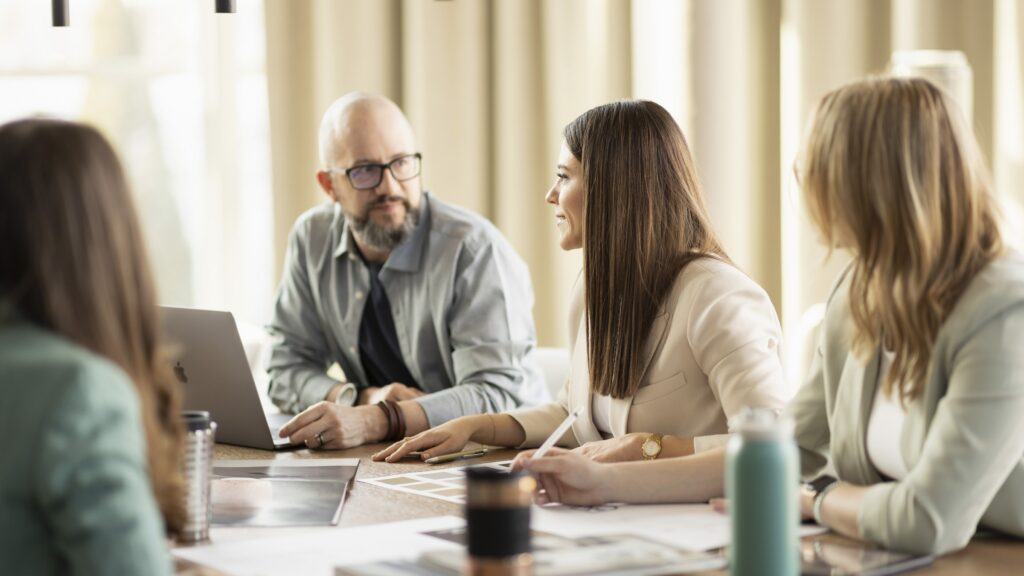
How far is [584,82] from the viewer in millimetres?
4078

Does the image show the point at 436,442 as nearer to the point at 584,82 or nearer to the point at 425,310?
the point at 425,310

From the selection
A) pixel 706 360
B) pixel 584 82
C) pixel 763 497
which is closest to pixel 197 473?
pixel 763 497

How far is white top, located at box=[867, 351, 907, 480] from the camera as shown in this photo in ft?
4.78

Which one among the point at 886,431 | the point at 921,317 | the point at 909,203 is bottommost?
the point at 886,431

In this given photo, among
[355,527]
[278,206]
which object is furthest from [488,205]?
[355,527]

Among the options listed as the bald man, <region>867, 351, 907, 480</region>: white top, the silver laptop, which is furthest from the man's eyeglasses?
<region>867, 351, 907, 480</region>: white top

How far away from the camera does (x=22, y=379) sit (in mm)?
948

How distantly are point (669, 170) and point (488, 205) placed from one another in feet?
7.73

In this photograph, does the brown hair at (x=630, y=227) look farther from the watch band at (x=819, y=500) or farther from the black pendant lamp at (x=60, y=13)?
the black pendant lamp at (x=60, y=13)

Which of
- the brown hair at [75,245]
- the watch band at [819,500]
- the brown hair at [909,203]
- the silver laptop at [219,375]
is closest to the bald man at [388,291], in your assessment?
the silver laptop at [219,375]

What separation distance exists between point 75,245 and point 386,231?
6.30 feet

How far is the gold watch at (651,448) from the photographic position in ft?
6.07

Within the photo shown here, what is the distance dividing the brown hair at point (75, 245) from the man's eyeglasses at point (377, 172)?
6.29 feet

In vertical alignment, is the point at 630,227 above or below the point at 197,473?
above
